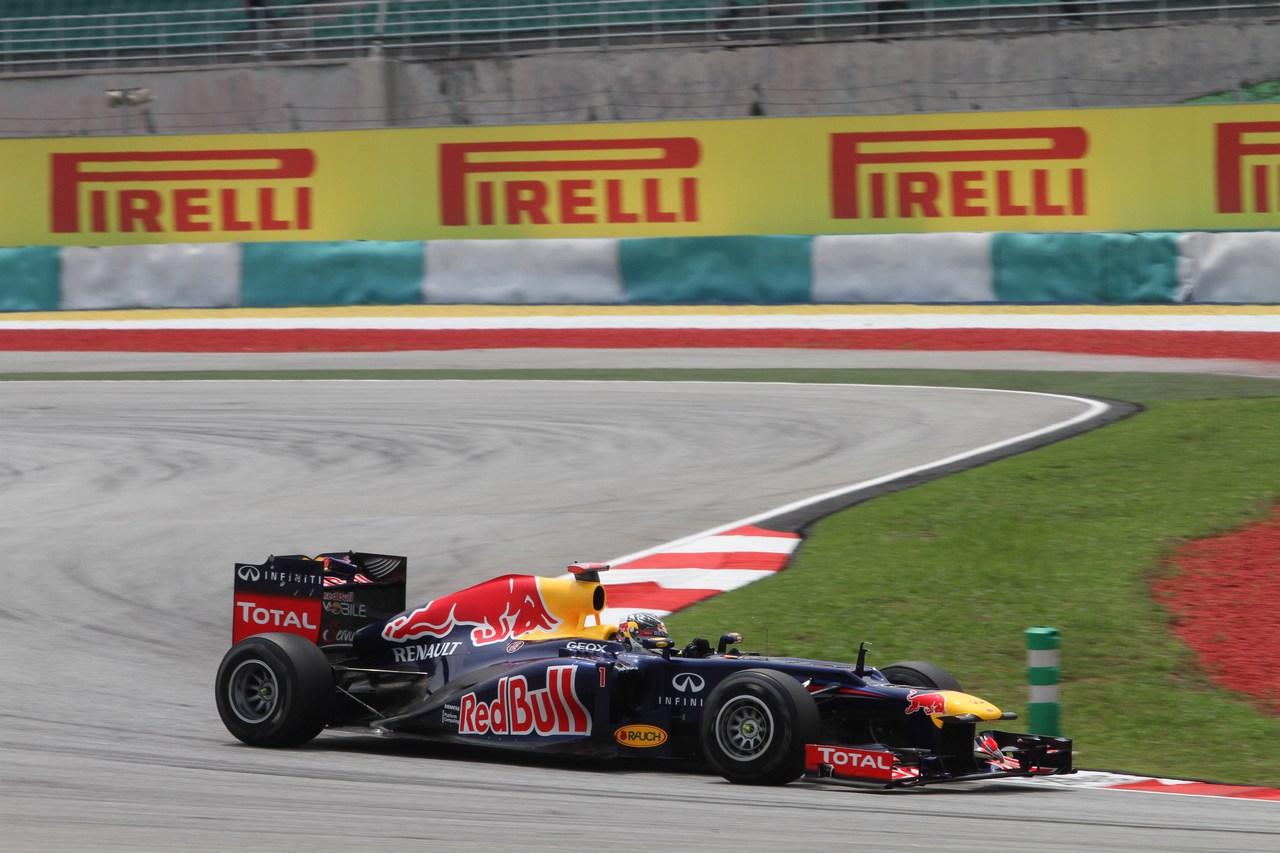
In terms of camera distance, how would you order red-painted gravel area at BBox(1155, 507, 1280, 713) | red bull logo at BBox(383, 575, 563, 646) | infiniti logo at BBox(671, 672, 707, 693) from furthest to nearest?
red-painted gravel area at BBox(1155, 507, 1280, 713) < red bull logo at BBox(383, 575, 563, 646) < infiniti logo at BBox(671, 672, 707, 693)

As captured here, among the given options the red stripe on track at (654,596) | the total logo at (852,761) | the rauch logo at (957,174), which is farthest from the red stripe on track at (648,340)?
the total logo at (852,761)

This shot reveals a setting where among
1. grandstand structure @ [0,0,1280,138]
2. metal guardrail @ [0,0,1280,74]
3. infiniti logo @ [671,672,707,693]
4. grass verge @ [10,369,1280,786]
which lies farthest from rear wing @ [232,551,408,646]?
metal guardrail @ [0,0,1280,74]

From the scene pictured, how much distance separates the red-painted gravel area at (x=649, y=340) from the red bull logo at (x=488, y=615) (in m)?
14.6

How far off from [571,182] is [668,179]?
4.72 ft

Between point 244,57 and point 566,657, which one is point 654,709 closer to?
point 566,657

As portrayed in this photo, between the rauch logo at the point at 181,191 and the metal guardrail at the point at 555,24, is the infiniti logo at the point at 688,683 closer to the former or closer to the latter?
the rauch logo at the point at 181,191

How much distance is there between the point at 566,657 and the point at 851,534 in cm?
407

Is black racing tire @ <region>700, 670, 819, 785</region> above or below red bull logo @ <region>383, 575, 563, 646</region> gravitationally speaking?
below

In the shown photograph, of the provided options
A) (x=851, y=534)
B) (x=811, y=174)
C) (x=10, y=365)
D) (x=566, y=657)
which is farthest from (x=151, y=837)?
(x=811, y=174)

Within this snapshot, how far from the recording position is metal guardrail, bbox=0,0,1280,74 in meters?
28.5

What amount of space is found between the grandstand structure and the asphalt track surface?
9285 mm

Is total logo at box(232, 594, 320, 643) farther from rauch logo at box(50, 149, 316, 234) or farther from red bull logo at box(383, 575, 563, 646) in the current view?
rauch logo at box(50, 149, 316, 234)

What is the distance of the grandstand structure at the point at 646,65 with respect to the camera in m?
27.7

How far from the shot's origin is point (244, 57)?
34156 mm
